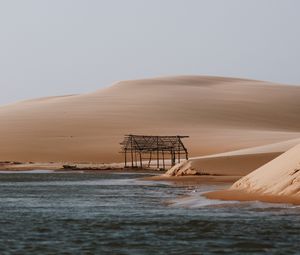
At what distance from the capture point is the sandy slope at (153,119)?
102 metres

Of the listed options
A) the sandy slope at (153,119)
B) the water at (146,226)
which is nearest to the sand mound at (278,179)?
the water at (146,226)

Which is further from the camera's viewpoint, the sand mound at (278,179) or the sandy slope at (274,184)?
the sand mound at (278,179)

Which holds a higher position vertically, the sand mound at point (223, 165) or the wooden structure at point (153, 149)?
the wooden structure at point (153, 149)

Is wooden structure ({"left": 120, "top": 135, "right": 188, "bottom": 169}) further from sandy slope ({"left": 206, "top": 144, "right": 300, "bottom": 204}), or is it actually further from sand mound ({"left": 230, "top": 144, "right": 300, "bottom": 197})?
sandy slope ({"left": 206, "top": 144, "right": 300, "bottom": 204})

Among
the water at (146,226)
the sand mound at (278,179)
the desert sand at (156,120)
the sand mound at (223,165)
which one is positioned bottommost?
the water at (146,226)

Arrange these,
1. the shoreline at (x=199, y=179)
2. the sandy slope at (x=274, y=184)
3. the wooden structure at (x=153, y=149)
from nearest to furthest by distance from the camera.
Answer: the sandy slope at (x=274, y=184)
the shoreline at (x=199, y=179)
the wooden structure at (x=153, y=149)

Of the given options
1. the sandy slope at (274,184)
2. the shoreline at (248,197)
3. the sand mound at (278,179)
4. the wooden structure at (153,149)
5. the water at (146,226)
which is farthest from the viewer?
the wooden structure at (153,149)

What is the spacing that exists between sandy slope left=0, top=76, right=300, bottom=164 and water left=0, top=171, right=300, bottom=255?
62232 millimetres

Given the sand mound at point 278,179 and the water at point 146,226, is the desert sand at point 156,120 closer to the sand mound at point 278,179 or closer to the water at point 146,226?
the sand mound at point 278,179

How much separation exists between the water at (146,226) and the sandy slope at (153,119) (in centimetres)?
6223

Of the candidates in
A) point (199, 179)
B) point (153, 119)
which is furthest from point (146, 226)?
point (153, 119)

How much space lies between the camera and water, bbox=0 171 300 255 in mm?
19875

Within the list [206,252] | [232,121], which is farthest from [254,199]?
[232,121]

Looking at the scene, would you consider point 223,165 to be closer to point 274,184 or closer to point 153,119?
point 274,184
